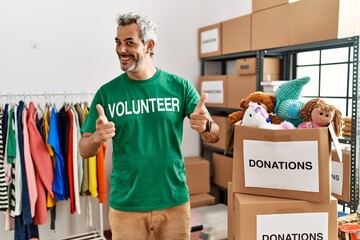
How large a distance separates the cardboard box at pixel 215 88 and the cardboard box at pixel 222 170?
0.51 meters

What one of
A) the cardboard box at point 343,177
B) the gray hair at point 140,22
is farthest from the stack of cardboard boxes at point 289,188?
the cardboard box at point 343,177

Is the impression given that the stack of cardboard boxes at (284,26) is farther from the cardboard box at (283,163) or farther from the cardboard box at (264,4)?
the cardboard box at (283,163)

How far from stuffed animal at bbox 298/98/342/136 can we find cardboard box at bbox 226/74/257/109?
1.28 metres

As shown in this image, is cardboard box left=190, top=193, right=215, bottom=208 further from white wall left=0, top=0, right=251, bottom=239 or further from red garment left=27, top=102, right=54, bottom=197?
red garment left=27, top=102, right=54, bottom=197

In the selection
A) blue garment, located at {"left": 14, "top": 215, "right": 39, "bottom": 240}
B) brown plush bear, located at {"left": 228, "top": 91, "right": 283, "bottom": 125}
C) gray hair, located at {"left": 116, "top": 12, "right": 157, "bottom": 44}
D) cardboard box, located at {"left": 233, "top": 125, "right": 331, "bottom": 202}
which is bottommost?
blue garment, located at {"left": 14, "top": 215, "right": 39, "bottom": 240}

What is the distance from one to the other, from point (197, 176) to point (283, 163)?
6.09 feet

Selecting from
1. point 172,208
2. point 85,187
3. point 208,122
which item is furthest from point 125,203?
point 85,187

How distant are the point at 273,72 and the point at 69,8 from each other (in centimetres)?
177

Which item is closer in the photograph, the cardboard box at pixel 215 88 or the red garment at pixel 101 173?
the red garment at pixel 101 173

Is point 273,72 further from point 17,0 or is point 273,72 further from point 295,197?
point 17,0

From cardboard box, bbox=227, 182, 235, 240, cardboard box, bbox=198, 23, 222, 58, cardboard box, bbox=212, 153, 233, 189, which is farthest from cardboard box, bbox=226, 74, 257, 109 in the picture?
cardboard box, bbox=227, 182, 235, 240

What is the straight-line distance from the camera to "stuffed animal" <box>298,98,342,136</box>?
136 centimetres

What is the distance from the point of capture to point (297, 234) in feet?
4.24

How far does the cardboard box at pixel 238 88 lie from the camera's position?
2.74 m
